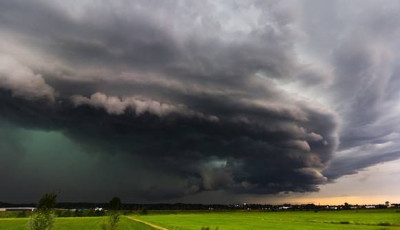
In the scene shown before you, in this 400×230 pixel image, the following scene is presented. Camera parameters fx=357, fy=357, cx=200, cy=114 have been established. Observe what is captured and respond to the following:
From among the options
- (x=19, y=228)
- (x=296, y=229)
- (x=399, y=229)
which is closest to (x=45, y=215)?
(x=19, y=228)

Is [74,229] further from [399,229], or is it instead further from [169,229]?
[399,229]

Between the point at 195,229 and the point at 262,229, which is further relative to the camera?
the point at 262,229

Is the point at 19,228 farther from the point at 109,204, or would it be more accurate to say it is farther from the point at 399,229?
the point at 399,229

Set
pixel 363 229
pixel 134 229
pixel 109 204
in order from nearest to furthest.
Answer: pixel 109 204 → pixel 134 229 → pixel 363 229

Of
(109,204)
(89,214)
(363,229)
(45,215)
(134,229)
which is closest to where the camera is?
(45,215)

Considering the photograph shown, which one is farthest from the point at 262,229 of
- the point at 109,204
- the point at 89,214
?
the point at 89,214

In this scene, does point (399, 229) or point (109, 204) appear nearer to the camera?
point (109, 204)
